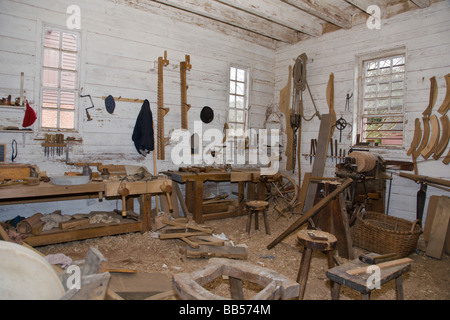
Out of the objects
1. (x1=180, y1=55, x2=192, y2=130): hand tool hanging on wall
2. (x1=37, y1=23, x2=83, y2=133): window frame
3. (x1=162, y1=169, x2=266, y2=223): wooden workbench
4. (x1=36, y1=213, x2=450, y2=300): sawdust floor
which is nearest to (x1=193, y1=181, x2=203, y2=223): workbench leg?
(x1=162, y1=169, x2=266, y2=223): wooden workbench

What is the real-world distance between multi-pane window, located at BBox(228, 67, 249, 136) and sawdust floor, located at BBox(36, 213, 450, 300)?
275 cm

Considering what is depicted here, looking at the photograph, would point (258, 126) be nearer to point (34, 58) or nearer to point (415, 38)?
point (415, 38)

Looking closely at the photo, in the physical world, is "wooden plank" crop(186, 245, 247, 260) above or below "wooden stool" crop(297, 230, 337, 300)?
below

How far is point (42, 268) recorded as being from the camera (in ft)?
5.32

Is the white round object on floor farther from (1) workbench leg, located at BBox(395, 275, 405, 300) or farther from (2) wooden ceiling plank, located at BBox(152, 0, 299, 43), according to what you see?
(2) wooden ceiling plank, located at BBox(152, 0, 299, 43)

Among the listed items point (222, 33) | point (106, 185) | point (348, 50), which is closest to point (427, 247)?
point (348, 50)

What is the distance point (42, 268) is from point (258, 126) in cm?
604

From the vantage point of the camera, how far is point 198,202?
5.18 meters

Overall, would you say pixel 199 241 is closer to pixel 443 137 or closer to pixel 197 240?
pixel 197 240

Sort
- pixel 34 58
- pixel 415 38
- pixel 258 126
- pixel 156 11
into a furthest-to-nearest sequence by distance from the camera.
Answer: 1. pixel 258 126
2. pixel 156 11
3. pixel 415 38
4. pixel 34 58

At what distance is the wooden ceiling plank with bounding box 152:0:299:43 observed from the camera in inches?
205

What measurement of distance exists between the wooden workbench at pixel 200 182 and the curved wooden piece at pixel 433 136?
2.86m

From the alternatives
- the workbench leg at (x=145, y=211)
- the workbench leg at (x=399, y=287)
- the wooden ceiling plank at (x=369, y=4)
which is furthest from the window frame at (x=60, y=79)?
the workbench leg at (x=399, y=287)

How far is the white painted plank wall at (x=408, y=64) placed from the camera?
471 cm
